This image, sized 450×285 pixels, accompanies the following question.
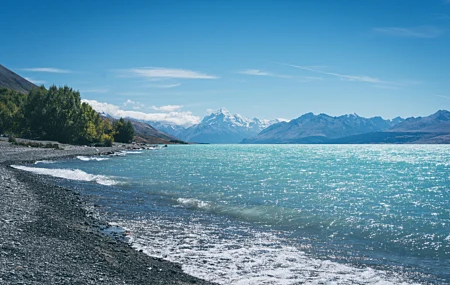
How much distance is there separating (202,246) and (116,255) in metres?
4.84

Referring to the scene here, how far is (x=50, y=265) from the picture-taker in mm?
12648

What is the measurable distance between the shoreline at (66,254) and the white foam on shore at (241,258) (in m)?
1.19

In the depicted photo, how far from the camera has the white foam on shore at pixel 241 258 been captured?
1466 centimetres

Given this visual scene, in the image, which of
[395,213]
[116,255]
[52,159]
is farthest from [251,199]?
[52,159]

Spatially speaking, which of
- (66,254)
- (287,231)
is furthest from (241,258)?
(66,254)

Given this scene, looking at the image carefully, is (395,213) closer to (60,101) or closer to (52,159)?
→ (52,159)

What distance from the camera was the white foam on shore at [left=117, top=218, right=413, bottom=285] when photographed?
48.1 ft

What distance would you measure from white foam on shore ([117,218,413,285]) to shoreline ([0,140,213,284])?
1.19 metres

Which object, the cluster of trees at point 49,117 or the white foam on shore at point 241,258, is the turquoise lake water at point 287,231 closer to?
the white foam on shore at point 241,258

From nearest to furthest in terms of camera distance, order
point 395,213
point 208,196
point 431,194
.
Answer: point 395,213, point 208,196, point 431,194

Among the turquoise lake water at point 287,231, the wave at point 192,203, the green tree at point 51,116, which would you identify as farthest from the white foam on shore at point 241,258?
the green tree at point 51,116

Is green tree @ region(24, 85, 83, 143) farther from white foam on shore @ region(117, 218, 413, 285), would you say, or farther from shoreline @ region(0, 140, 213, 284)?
white foam on shore @ region(117, 218, 413, 285)

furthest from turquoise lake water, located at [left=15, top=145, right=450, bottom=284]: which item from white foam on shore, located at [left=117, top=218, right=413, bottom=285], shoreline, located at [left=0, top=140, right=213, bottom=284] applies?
shoreline, located at [left=0, top=140, right=213, bottom=284]

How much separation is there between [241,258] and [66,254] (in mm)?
7680
